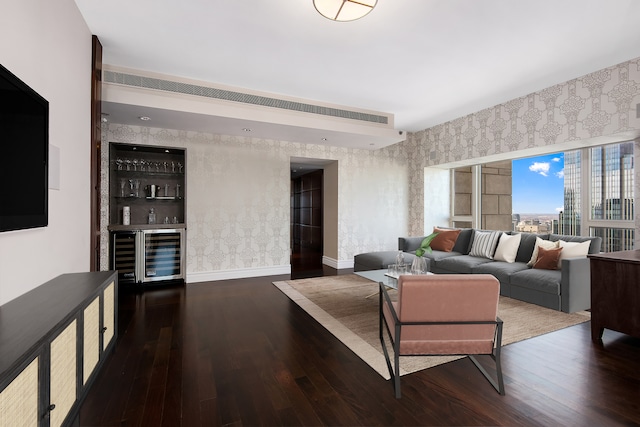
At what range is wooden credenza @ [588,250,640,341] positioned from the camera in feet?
8.66

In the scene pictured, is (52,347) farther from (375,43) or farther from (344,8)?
(375,43)

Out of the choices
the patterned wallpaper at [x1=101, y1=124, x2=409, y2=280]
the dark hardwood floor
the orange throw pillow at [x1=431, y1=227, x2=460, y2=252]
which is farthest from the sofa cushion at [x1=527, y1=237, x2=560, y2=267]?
the patterned wallpaper at [x1=101, y1=124, x2=409, y2=280]

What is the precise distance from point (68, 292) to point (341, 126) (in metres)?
4.12

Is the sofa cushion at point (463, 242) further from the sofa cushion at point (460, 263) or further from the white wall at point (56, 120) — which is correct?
the white wall at point (56, 120)

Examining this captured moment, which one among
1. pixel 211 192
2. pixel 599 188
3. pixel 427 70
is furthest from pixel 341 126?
pixel 599 188

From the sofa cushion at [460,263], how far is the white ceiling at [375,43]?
2.52 metres

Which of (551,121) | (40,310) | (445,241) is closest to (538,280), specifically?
(445,241)

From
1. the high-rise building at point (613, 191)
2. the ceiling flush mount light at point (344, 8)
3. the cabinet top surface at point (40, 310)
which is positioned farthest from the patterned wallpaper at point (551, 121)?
the cabinet top surface at point (40, 310)

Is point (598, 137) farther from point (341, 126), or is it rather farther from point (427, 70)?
point (341, 126)

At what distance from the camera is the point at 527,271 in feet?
13.1

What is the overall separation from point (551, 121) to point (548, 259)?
1964 mm

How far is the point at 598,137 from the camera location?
392 cm

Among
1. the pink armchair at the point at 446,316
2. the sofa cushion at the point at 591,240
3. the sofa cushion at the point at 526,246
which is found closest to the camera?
the pink armchair at the point at 446,316

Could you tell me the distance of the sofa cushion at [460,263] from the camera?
4.59m
